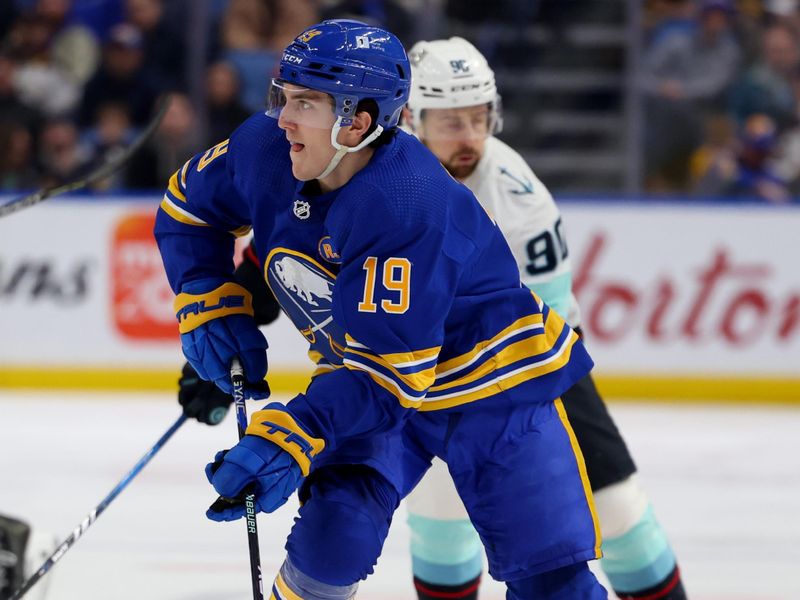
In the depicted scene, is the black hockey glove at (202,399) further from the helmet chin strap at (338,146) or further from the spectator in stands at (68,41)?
the spectator in stands at (68,41)

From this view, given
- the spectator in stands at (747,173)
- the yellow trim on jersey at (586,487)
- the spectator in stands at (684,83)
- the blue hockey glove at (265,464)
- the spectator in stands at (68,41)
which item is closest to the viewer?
the blue hockey glove at (265,464)

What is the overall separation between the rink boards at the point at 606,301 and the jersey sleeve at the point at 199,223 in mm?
3203

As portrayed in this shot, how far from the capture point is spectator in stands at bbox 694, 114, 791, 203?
6180 millimetres

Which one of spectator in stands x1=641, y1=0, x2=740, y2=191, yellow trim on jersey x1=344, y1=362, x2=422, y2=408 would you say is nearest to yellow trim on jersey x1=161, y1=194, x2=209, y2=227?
yellow trim on jersey x1=344, y1=362, x2=422, y2=408

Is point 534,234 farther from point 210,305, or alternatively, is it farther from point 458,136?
point 210,305

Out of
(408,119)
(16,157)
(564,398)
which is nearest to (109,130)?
(16,157)

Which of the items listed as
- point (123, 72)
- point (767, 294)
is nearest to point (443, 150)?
point (767, 294)

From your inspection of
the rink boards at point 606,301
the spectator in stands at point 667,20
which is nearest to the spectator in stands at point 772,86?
the spectator in stands at point 667,20

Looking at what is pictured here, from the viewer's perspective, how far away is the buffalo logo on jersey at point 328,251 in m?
2.30

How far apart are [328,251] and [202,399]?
712 millimetres

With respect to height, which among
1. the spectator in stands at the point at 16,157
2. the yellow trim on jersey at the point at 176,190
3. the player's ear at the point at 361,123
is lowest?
the spectator in stands at the point at 16,157

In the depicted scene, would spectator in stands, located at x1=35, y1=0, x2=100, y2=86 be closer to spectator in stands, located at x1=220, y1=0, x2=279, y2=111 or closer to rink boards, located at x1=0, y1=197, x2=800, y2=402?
spectator in stands, located at x1=220, y1=0, x2=279, y2=111

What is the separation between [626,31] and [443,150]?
12.9 ft

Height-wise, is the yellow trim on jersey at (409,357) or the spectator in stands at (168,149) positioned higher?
the yellow trim on jersey at (409,357)
